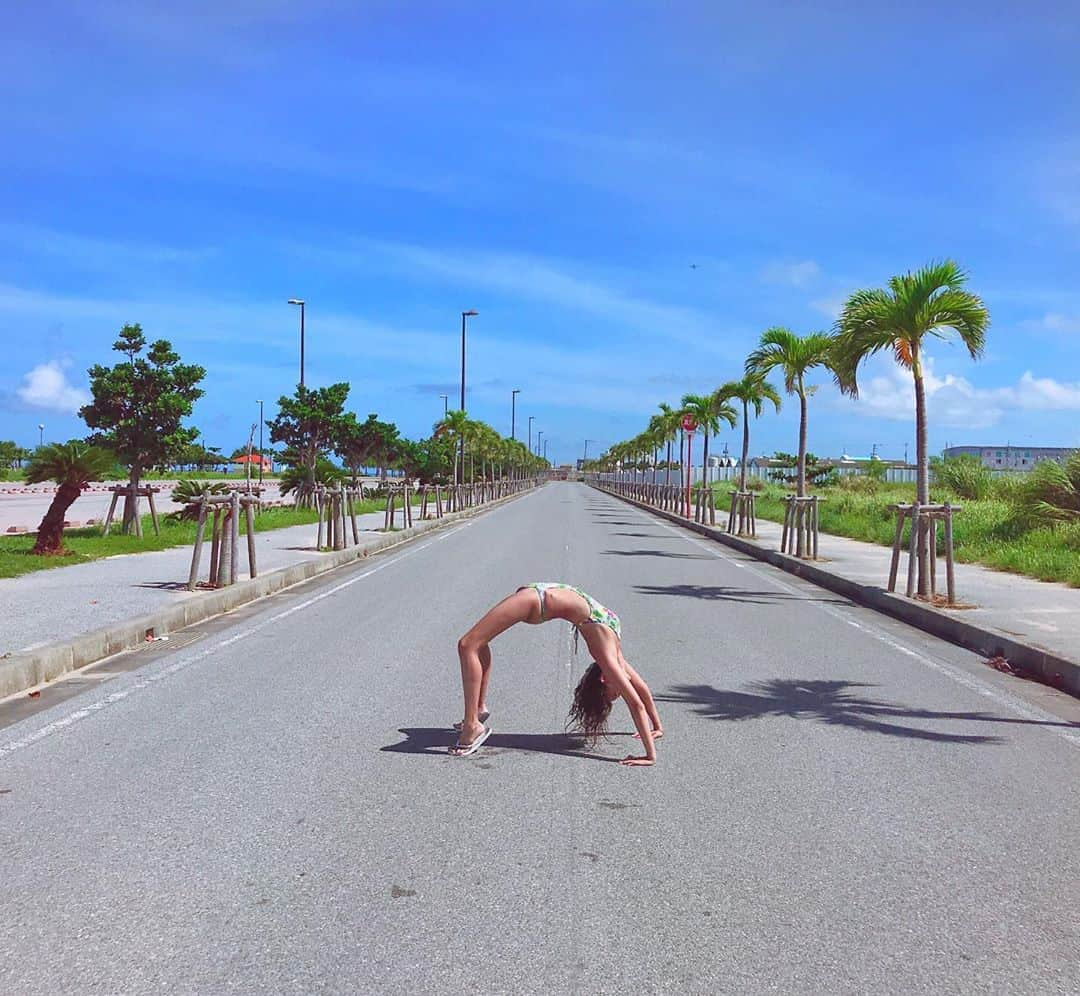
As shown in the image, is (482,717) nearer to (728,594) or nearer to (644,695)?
(644,695)

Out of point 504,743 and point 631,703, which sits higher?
point 631,703

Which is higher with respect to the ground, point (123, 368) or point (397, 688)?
point (123, 368)

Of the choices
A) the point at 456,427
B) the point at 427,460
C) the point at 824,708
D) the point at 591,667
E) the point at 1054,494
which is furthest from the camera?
the point at 427,460

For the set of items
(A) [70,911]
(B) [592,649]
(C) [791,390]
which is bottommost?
(A) [70,911]

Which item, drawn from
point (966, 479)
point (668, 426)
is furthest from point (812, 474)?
point (966, 479)

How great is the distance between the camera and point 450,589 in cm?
1589

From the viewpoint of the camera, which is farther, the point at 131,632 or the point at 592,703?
the point at 131,632

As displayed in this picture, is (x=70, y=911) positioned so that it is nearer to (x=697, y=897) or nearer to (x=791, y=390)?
(x=697, y=897)

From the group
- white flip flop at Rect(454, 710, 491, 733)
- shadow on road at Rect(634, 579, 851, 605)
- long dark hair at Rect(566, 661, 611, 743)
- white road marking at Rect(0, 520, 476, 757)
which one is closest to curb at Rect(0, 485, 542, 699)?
white road marking at Rect(0, 520, 476, 757)

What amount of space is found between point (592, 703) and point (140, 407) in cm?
1866

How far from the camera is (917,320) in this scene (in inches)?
588

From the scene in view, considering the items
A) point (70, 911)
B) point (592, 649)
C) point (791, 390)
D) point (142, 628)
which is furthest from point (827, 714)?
point (791, 390)

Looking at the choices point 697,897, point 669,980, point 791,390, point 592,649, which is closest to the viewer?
point 669,980

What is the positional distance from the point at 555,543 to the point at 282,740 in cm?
1953
